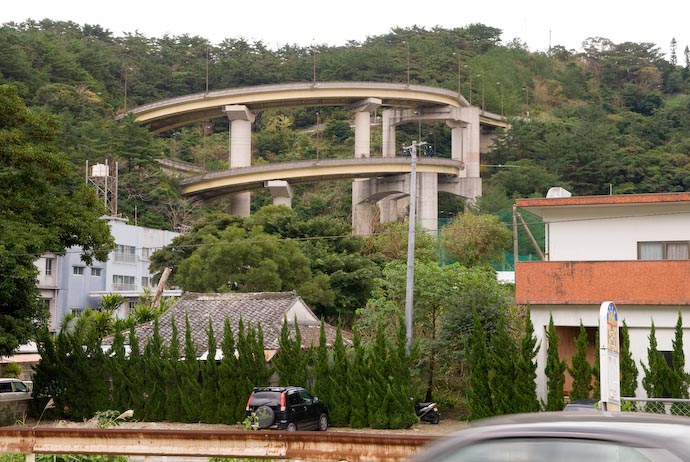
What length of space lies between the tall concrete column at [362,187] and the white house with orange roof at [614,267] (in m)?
42.4

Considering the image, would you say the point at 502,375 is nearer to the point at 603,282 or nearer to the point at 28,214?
the point at 603,282

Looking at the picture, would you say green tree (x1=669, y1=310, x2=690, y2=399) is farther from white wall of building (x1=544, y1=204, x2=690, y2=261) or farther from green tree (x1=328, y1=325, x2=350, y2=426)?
green tree (x1=328, y1=325, x2=350, y2=426)

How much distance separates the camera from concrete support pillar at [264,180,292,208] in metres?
69.5

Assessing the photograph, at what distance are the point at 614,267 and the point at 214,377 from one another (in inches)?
488

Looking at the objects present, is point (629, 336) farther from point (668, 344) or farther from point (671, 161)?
point (671, 161)

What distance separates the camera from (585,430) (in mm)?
4793

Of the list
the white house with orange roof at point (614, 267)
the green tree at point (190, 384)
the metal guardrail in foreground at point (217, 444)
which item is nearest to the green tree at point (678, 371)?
the white house with orange roof at point (614, 267)

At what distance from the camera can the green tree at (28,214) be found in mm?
28312

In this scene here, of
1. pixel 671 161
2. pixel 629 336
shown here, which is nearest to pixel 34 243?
pixel 629 336

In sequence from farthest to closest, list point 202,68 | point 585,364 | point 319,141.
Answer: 1. point 202,68
2. point 319,141
3. point 585,364

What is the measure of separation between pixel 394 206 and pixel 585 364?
51726mm

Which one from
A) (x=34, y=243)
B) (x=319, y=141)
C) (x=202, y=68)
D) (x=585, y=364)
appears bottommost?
(x=585, y=364)

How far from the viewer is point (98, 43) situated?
10281cm

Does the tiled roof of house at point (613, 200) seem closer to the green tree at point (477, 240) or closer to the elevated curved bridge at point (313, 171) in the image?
the green tree at point (477, 240)
